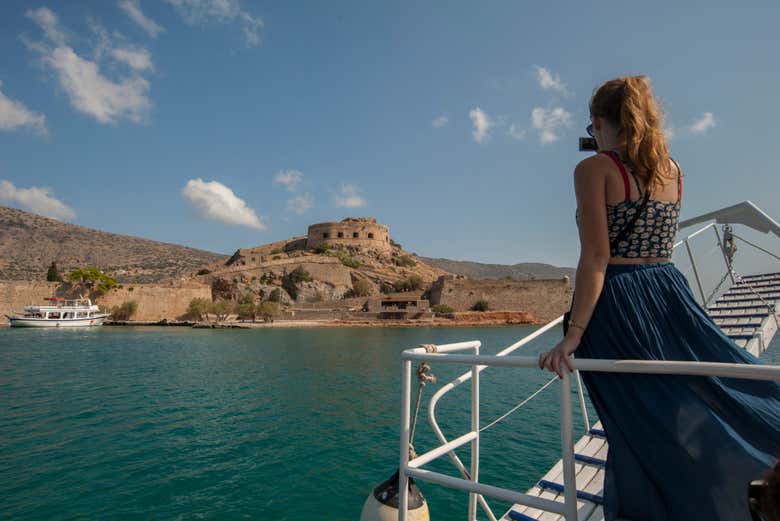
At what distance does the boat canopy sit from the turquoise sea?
3.64m

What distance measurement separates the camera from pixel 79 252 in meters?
69.4

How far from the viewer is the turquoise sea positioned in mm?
5215

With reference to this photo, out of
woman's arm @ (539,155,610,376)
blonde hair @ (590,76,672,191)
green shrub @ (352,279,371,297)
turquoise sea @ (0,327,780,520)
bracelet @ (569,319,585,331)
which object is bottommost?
turquoise sea @ (0,327,780,520)

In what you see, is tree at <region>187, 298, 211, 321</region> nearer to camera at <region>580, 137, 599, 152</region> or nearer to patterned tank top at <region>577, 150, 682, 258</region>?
camera at <region>580, 137, 599, 152</region>

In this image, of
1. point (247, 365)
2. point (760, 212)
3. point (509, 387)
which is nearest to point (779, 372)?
point (760, 212)

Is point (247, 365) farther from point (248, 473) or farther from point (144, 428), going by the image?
point (248, 473)

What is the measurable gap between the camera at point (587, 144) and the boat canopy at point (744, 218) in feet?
7.39

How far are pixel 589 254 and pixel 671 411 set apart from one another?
53cm

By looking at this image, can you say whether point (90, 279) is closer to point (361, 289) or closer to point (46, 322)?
point (46, 322)

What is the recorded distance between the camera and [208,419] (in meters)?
8.62

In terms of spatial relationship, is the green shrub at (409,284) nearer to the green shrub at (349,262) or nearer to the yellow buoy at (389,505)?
the green shrub at (349,262)

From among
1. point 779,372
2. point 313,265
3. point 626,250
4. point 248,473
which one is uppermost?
point 313,265

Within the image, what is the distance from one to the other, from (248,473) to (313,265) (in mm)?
43767

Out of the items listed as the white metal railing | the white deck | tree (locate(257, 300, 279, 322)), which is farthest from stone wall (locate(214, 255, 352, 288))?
the white metal railing
